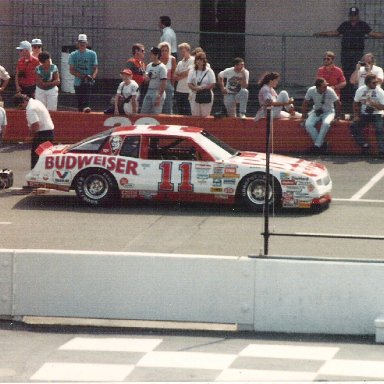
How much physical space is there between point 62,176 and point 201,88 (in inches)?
192

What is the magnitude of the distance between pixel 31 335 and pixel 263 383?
2.77 metres

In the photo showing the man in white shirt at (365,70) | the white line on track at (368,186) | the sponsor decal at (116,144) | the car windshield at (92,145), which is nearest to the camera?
the sponsor decal at (116,144)

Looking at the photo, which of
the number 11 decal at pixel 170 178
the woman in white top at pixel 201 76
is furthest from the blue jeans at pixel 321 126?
the number 11 decal at pixel 170 178

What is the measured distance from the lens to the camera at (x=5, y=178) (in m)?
19.6

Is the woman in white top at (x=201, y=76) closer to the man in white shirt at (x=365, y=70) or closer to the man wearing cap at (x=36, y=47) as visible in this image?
the man in white shirt at (x=365, y=70)

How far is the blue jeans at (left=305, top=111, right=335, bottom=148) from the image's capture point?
22297 millimetres

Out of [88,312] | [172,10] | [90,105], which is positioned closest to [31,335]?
[88,312]

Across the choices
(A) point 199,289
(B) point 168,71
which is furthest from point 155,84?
(A) point 199,289

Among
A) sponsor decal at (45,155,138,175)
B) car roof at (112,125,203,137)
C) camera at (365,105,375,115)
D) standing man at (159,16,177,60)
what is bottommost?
sponsor decal at (45,155,138,175)

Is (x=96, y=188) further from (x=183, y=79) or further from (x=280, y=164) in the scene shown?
(x=183, y=79)

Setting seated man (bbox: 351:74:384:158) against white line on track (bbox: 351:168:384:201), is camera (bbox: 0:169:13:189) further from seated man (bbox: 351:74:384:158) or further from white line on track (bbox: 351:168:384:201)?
seated man (bbox: 351:74:384:158)

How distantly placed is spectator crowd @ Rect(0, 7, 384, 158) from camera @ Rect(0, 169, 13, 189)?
8.61ft

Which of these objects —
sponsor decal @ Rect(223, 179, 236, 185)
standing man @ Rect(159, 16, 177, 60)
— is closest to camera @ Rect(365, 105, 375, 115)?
standing man @ Rect(159, 16, 177, 60)

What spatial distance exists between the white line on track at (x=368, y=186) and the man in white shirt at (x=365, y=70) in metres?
2.39
